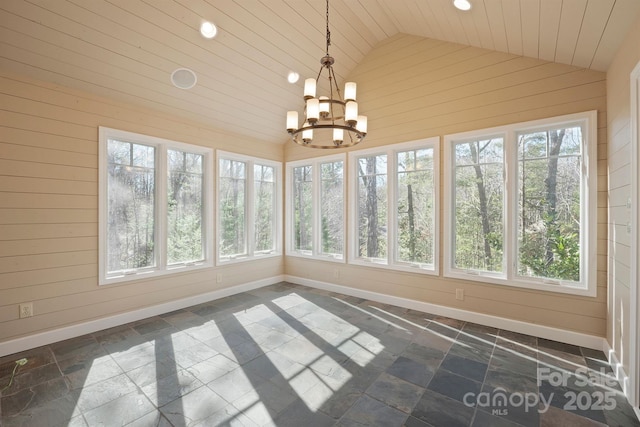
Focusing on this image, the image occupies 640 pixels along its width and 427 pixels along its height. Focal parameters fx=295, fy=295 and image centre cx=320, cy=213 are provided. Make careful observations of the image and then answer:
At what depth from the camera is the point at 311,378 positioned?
2480 millimetres

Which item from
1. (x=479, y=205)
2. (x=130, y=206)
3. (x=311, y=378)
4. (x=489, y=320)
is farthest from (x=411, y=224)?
(x=130, y=206)

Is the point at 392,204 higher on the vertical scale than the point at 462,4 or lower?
lower

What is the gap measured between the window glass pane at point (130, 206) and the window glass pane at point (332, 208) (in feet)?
8.83

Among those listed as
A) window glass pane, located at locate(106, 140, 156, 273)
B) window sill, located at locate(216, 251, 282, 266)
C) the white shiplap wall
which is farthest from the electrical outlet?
window sill, located at locate(216, 251, 282, 266)

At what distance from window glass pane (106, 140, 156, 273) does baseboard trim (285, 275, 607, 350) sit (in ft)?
9.62

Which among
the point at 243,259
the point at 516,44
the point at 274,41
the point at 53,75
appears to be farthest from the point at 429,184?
the point at 53,75

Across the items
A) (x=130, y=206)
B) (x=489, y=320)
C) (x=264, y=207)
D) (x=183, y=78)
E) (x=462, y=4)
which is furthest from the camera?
(x=264, y=207)

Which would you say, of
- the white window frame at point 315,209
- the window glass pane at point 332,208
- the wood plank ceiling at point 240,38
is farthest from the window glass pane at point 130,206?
the window glass pane at point 332,208

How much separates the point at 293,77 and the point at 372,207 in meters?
2.29

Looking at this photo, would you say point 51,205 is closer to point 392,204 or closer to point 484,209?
point 392,204

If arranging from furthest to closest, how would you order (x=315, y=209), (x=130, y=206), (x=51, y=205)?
(x=315, y=209), (x=130, y=206), (x=51, y=205)

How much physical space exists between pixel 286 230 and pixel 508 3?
4534mm

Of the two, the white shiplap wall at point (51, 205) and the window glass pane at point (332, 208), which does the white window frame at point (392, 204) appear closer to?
the window glass pane at point (332, 208)

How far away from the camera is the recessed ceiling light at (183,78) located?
11.7 feet
